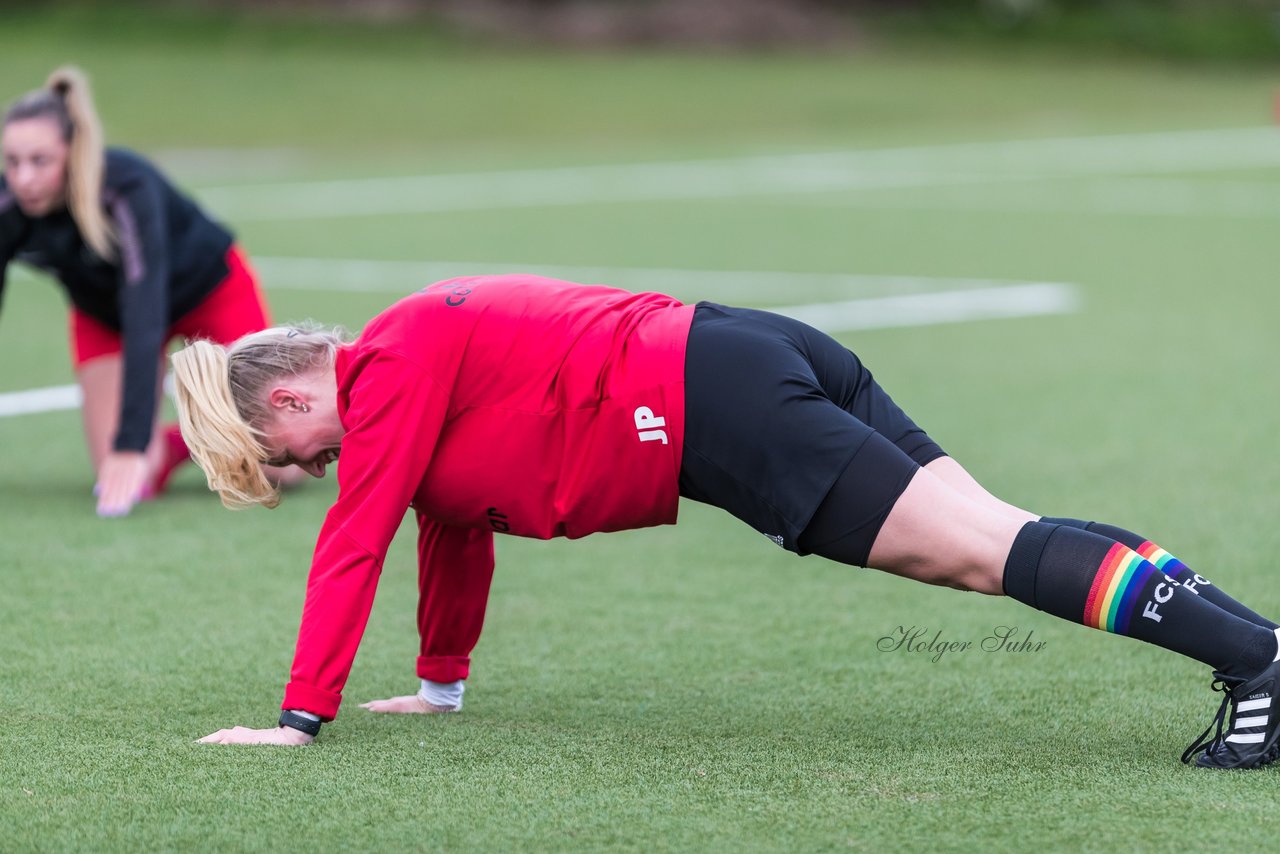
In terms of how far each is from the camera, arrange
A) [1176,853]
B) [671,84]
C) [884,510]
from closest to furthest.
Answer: [1176,853] < [884,510] < [671,84]

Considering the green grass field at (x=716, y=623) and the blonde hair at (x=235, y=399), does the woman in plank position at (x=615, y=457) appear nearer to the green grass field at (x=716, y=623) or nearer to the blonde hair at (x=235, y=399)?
the blonde hair at (x=235, y=399)

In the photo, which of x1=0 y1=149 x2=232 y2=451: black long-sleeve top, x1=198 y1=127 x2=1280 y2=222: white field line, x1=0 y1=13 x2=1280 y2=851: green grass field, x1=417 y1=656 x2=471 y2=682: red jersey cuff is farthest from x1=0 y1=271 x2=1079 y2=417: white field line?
x1=198 y1=127 x2=1280 y2=222: white field line

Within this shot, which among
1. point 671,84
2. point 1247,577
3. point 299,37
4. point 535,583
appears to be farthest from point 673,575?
point 299,37

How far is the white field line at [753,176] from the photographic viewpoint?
17.5 meters

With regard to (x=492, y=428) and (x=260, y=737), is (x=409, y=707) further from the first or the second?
(x=492, y=428)

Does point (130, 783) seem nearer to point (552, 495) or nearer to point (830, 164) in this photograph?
point (552, 495)

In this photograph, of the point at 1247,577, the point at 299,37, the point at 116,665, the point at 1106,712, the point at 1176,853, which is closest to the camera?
the point at 1176,853

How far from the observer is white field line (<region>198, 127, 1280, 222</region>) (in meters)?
17.5

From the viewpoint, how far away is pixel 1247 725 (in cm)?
350

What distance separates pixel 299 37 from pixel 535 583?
3257cm

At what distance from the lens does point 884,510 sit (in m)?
3.53

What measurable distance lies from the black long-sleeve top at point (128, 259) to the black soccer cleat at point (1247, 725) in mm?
4059

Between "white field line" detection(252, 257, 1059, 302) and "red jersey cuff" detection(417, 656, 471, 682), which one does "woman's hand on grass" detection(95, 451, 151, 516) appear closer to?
"red jersey cuff" detection(417, 656, 471, 682)

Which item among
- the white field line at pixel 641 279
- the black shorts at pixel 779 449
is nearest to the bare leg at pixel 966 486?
the black shorts at pixel 779 449
